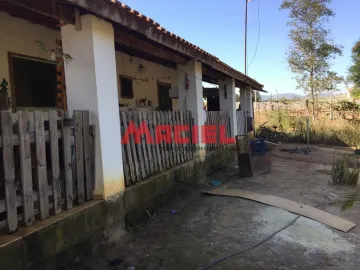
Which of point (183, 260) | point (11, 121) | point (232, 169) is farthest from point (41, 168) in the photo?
point (232, 169)

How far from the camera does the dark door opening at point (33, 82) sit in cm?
499

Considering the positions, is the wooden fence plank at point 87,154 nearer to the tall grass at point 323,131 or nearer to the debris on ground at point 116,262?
the debris on ground at point 116,262

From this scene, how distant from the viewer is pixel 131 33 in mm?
4438

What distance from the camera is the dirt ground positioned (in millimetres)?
3318

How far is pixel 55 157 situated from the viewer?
3.00 metres

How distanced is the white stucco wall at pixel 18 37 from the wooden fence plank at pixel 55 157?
2.33 metres

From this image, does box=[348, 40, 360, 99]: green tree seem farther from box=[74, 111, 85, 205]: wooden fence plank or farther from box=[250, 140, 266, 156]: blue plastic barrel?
box=[74, 111, 85, 205]: wooden fence plank

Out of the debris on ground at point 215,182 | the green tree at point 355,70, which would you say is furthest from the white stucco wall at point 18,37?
the green tree at point 355,70

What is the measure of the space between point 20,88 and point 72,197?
9.01ft

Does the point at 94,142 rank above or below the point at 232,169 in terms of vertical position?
above

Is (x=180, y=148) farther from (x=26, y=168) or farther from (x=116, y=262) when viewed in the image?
(x=26, y=168)

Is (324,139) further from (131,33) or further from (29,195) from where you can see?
(29,195)

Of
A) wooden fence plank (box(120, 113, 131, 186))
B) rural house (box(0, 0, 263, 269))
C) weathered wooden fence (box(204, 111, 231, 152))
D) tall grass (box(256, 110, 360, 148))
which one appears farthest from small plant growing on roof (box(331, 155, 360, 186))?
tall grass (box(256, 110, 360, 148))

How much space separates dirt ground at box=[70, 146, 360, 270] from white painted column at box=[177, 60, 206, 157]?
164 cm
